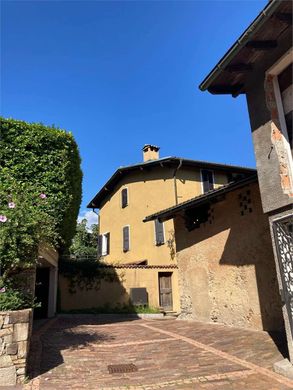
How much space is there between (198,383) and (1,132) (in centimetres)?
874

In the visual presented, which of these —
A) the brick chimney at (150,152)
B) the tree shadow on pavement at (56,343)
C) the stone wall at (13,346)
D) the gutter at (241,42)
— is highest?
the brick chimney at (150,152)

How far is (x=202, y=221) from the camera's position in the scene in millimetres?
10312

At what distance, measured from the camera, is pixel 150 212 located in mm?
18734

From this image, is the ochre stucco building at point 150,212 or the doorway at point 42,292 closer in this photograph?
the doorway at point 42,292

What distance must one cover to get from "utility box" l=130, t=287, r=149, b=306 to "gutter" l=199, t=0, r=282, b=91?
11.2m

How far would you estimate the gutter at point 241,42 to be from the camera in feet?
16.0

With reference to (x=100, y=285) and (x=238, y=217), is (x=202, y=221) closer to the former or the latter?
(x=238, y=217)

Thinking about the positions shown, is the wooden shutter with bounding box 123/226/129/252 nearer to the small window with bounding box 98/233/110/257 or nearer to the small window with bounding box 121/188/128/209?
the small window with bounding box 121/188/128/209

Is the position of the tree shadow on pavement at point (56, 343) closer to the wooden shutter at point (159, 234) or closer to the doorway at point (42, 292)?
the doorway at point (42, 292)

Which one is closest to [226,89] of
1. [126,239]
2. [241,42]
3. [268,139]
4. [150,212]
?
[241,42]

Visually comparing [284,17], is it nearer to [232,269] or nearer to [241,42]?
[241,42]

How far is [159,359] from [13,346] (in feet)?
8.86

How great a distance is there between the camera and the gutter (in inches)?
192

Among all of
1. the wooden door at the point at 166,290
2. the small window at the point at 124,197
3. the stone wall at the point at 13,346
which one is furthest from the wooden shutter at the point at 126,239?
the stone wall at the point at 13,346
